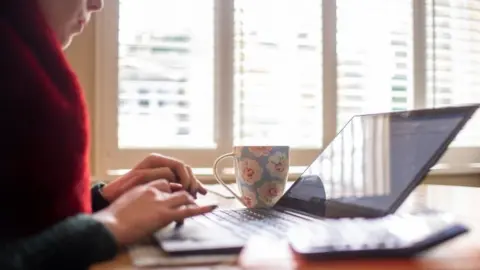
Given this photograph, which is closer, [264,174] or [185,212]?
[185,212]

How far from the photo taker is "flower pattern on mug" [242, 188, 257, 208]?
100cm

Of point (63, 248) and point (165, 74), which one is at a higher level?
point (165, 74)

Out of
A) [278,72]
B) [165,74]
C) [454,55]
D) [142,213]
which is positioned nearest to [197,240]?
[142,213]

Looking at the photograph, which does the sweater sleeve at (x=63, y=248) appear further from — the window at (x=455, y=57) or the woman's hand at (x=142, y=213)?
the window at (x=455, y=57)

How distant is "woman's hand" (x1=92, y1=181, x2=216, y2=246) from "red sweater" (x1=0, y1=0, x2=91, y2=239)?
0.06m

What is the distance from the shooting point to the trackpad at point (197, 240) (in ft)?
1.90

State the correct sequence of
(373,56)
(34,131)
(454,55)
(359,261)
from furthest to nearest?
(454,55) < (373,56) < (34,131) < (359,261)

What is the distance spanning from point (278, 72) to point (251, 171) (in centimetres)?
117

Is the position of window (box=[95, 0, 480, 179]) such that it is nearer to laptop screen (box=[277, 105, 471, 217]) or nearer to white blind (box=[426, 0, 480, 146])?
white blind (box=[426, 0, 480, 146])

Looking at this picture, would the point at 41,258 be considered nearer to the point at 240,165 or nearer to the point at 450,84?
the point at 240,165

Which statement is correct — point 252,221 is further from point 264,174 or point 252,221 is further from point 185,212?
point 264,174

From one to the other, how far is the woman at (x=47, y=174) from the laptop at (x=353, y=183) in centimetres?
5

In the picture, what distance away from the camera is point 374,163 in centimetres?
81

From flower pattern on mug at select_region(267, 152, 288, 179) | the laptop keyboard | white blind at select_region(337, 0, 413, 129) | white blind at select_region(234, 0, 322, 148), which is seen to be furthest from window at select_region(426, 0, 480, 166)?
the laptop keyboard
